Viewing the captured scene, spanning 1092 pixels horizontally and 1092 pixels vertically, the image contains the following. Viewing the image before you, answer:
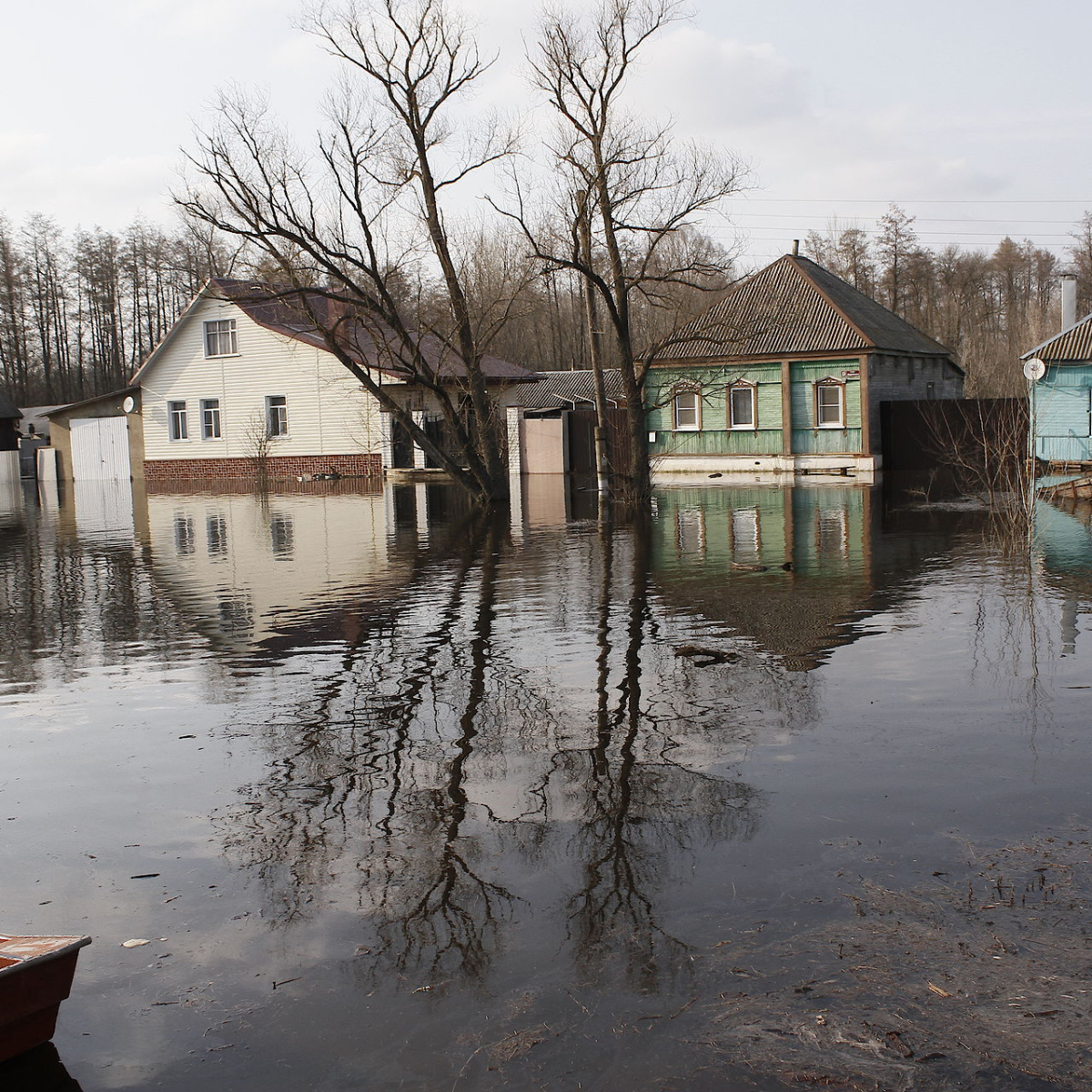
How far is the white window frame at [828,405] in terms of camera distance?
33.6m

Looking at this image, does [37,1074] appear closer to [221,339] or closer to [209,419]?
[221,339]

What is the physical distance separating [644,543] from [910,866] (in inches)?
516

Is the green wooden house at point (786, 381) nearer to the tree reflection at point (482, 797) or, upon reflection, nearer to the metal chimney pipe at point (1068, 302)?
the metal chimney pipe at point (1068, 302)

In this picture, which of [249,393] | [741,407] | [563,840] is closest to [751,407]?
[741,407]

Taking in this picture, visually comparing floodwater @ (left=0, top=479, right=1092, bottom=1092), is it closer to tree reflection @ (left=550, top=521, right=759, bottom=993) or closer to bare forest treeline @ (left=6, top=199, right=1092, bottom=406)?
tree reflection @ (left=550, top=521, right=759, bottom=993)

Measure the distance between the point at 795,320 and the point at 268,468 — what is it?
20.3m

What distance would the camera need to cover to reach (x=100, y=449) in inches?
1912

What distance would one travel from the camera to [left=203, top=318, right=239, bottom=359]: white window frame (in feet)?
144

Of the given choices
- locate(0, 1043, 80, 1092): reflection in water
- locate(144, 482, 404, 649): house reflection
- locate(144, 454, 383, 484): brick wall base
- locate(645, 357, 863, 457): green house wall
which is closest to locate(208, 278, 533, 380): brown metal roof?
locate(144, 454, 383, 484): brick wall base

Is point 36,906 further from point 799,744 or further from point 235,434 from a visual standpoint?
point 235,434

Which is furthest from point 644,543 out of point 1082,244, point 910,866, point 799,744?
point 1082,244

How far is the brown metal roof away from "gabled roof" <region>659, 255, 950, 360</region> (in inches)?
315

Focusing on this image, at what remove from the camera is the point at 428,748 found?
7059 mm

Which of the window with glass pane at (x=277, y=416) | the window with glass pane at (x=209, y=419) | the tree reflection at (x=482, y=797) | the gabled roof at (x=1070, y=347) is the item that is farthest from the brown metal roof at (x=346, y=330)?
the tree reflection at (x=482, y=797)
